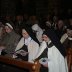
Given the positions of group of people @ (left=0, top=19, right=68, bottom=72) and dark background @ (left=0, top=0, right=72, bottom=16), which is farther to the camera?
dark background @ (left=0, top=0, right=72, bottom=16)

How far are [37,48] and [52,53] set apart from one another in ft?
3.10

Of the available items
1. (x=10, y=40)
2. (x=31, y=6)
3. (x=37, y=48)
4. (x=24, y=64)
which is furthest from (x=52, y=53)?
(x=31, y=6)

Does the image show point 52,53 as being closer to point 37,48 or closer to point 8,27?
point 37,48

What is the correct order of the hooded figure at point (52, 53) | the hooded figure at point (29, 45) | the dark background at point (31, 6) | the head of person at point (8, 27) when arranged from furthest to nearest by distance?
the dark background at point (31, 6)
the head of person at point (8, 27)
the hooded figure at point (29, 45)
the hooded figure at point (52, 53)

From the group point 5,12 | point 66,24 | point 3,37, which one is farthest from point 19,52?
point 5,12

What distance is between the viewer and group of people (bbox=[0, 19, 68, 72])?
17.8ft

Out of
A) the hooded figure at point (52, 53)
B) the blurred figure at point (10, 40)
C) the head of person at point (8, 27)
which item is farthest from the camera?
the head of person at point (8, 27)

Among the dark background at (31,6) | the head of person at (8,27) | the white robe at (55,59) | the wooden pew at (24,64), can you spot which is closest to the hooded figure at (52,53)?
the white robe at (55,59)

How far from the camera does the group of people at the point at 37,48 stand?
5.42 meters

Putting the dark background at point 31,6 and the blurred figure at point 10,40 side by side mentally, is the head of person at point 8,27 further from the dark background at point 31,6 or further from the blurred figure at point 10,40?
the dark background at point 31,6

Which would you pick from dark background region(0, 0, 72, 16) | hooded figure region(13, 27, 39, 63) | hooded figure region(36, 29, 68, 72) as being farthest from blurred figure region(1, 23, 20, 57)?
dark background region(0, 0, 72, 16)

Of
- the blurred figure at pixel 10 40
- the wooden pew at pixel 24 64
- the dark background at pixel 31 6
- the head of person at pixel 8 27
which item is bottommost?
the wooden pew at pixel 24 64

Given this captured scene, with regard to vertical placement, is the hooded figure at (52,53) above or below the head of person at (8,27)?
below

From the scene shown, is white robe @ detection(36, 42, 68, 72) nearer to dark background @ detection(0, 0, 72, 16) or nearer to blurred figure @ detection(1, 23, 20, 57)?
blurred figure @ detection(1, 23, 20, 57)
